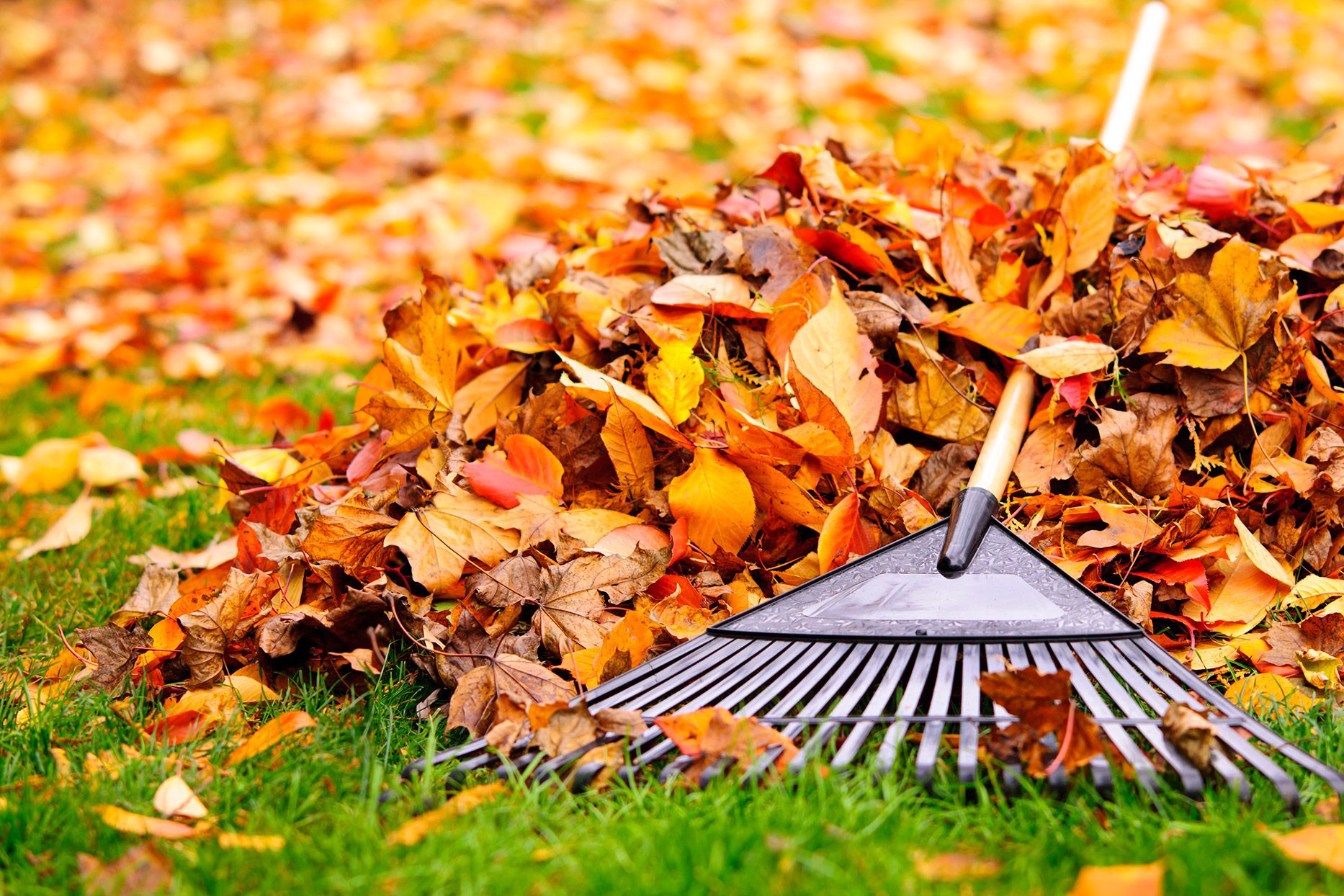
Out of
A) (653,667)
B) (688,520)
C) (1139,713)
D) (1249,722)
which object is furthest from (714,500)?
(1249,722)

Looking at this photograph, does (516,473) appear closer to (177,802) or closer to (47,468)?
(177,802)

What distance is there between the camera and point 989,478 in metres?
1.56

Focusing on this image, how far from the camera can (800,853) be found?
41.6 inches

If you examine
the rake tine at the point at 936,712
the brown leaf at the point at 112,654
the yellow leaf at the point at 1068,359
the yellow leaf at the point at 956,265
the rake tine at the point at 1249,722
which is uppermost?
the yellow leaf at the point at 956,265

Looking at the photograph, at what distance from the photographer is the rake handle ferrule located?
1.45 m

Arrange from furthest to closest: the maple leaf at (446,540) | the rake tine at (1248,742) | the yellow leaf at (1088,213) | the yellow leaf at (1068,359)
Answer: the yellow leaf at (1088,213) < the yellow leaf at (1068,359) < the maple leaf at (446,540) < the rake tine at (1248,742)

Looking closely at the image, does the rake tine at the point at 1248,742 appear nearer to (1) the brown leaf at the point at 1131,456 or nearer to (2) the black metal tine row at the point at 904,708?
(2) the black metal tine row at the point at 904,708

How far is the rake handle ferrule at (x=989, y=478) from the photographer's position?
4.76 ft

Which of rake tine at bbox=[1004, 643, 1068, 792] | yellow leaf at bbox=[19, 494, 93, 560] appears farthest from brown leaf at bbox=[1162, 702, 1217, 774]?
yellow leaf at bbox=[19, 494, 93, 560]

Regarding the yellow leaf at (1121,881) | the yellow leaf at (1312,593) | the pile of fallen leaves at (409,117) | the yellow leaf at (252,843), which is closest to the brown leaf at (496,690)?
the yellow leaf at (252,843)

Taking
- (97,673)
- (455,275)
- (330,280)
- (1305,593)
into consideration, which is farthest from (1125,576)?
(330,280)

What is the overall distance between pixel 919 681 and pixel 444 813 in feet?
1.89

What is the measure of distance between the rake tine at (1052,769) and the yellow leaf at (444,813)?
60 centimetres

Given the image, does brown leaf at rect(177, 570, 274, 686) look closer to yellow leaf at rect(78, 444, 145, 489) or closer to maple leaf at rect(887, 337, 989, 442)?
yellow leaf at rect(78, 444, 145, 489)
